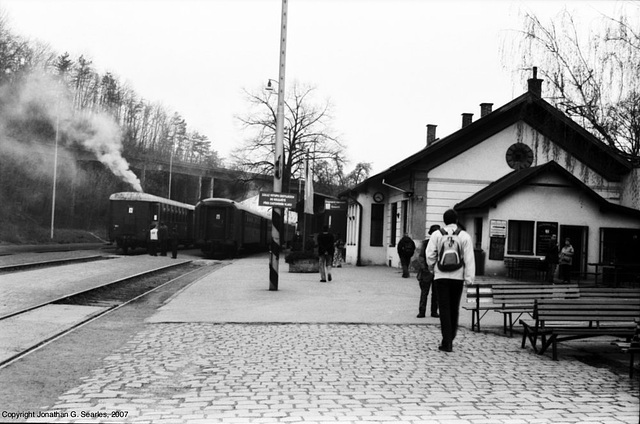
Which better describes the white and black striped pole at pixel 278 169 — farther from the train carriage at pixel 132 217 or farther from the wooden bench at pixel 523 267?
the train carriage at pixel 132 217

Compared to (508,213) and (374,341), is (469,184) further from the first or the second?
(374,341)

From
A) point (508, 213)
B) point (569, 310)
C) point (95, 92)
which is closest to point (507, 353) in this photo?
point (569, 310)

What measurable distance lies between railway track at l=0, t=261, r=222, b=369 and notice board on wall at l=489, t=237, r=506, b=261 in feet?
36.3

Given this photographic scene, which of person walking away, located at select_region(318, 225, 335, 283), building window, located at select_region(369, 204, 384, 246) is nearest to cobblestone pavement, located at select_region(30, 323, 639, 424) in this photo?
person walking away, located at select_region(318, 225, 335, 283)

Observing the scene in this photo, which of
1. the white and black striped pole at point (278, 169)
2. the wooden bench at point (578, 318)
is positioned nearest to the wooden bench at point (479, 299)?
the wooden bench at point (578, 318)

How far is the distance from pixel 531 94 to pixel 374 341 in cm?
906

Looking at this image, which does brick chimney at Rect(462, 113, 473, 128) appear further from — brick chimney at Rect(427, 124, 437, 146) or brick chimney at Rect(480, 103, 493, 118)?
brick chimney at Rect(427, 124, 437, 146)

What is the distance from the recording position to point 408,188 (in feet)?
97.2

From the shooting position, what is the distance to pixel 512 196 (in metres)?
26.0

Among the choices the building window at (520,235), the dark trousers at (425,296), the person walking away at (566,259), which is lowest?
the dark trousers at (425,296)

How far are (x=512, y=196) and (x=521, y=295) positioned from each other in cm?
1502

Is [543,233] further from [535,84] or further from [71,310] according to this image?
[71,310]

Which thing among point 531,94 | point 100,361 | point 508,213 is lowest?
point 100,361

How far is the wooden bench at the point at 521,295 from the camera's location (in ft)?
37.2
